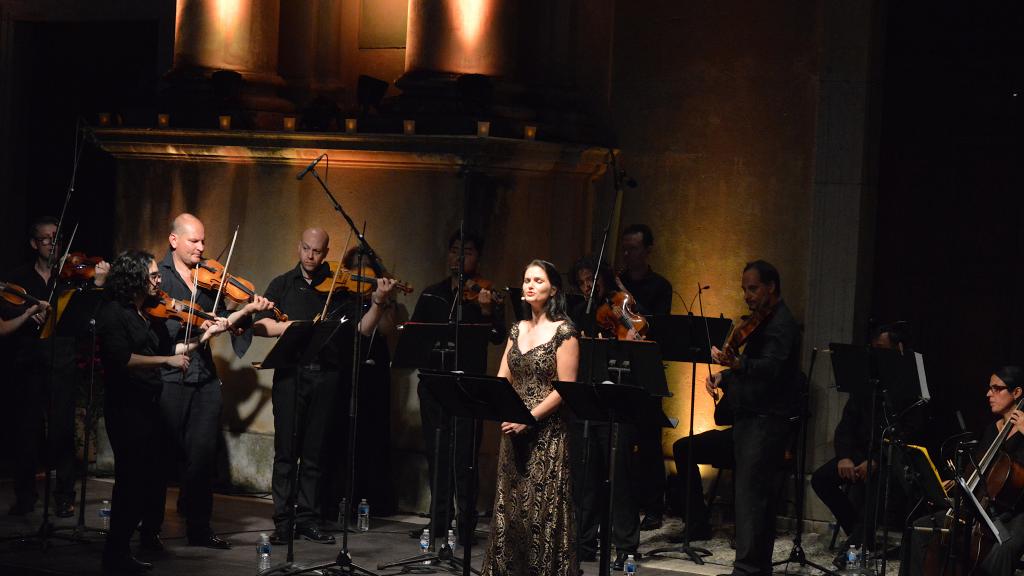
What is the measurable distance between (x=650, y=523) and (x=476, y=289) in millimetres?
2032

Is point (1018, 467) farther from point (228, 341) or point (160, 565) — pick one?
point (228, 341)

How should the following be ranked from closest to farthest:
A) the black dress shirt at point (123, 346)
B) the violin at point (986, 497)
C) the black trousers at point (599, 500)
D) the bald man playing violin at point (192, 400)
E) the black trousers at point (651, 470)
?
the violin at point (986, 497)
the black dress shirt at point (123, 346)
the bald man playing violin at point (192, 400)
the black trousers at point (599, 500)
the black trousers at point (651, 470)

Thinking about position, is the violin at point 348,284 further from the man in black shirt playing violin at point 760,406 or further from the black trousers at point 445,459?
the man in black shirt playing violin at point 760,406

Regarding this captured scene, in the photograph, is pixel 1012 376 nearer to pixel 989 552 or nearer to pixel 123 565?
pixel 989 552

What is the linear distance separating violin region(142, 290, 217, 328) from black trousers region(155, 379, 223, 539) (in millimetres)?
414

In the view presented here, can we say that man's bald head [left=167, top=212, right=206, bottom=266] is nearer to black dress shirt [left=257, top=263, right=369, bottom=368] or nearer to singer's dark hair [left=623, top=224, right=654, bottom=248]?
black dress shirt [left=257, top=263, right=369, bottom=368]

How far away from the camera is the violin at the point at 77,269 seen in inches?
386

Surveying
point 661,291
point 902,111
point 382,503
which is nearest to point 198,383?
point 382,503

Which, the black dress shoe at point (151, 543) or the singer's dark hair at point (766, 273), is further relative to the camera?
the black dress shoe at point (151, 543)

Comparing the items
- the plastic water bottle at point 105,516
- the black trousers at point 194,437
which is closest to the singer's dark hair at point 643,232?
the black trousers at point 194,437

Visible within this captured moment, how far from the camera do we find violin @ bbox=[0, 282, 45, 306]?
975cm

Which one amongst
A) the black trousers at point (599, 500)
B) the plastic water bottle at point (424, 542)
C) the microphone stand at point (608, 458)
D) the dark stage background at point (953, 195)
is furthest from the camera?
the dark stage background at point (953, 195)

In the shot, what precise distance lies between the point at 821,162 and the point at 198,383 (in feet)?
14.6

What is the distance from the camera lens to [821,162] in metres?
10.3
